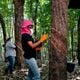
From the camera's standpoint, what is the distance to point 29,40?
8430 millimetres

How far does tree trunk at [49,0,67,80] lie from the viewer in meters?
9.34

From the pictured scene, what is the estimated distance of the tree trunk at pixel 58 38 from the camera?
9.34m

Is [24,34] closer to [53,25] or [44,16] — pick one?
[53,25]

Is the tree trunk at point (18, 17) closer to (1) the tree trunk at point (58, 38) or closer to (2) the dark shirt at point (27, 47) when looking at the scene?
(1) the tree trunk at point (58, 38)

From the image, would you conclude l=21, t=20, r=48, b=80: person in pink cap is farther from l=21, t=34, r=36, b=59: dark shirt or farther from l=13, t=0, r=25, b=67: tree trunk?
l=13, t=0, r=25, b=67: tree trunk

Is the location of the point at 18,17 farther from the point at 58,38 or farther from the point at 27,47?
the point at 27,47

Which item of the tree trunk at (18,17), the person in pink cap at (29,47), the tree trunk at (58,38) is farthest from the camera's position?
the tree trunk at (18,17)

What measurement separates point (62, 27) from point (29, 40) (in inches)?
55.2

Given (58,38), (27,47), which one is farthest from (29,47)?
(58,38)

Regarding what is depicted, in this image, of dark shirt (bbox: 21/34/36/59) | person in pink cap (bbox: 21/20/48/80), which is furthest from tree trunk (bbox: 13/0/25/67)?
dark shirt (bbox: 21/34/36/59)

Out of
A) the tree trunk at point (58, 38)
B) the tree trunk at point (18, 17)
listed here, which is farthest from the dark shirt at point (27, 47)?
the tree trunk at point (18, 17)

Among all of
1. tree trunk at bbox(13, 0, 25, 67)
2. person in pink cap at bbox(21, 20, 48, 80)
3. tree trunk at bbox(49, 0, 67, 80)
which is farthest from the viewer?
tree trunk at bbox(13, 0, 25, 67)

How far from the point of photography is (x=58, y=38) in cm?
933

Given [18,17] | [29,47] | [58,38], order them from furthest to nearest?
[18,17] < [58,38] < [29,47]
